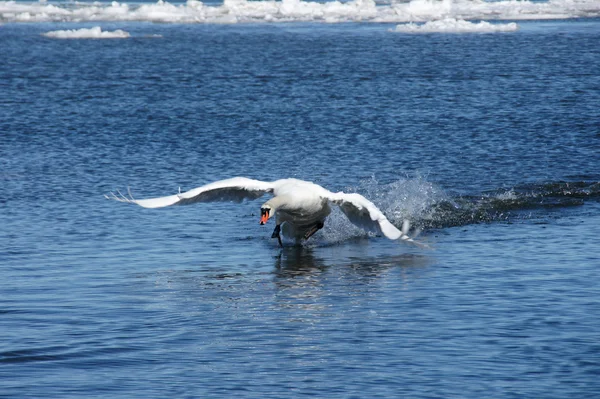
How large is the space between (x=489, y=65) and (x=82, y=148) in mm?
22023

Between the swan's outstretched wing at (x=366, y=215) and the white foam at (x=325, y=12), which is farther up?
the white foam at (x=325, y=12)

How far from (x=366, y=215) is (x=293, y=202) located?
3.25ft

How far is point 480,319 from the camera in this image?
11.4 meters

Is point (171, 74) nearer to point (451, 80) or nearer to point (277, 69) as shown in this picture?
point (277, 69)

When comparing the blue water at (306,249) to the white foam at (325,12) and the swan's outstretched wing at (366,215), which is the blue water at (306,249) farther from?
the white foam at (325,12)

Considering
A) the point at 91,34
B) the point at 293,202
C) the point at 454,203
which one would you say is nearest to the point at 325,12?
the point at 91,34

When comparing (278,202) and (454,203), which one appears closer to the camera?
(278,202)

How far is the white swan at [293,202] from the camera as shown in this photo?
1430cm

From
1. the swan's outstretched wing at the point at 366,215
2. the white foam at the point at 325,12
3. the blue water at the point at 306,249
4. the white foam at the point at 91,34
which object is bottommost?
the blue water at the point at 306,249

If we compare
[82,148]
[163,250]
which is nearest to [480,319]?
[163,250]

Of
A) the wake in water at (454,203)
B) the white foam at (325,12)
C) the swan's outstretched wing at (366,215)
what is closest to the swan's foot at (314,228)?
the wake in water at (454,203)

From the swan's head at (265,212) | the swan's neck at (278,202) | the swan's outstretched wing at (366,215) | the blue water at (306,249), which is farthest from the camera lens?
the swan's neck at (278,202)

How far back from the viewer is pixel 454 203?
18062mm

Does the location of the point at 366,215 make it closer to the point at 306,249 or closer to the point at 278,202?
the point at 278,202
